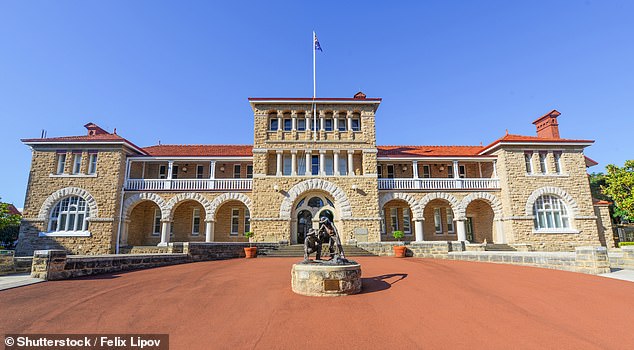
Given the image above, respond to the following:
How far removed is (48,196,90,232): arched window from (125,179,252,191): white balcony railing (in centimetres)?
290

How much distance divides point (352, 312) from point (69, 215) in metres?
21.4

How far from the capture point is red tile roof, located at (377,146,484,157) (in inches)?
856

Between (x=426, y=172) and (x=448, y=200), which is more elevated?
(x=426, y=172)

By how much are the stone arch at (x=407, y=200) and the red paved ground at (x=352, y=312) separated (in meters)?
11.5

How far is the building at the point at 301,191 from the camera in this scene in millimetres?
18922

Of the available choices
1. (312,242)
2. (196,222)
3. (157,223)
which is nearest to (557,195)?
(312,242)

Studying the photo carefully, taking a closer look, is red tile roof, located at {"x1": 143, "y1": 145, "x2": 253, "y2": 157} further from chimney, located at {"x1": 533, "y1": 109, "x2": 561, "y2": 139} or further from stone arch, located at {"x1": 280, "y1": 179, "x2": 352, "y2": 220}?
chimney, located at {"x1": 533, "y1": 109, "x2": 561, "y2": 139}

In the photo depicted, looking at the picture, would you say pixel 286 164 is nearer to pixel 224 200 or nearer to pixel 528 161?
pixel 224 200

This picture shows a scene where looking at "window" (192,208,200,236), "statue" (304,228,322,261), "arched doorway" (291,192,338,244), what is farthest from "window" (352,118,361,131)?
"statue" (304,228,322,261)

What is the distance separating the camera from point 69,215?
1889 centimetres

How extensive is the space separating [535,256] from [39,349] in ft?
44.2

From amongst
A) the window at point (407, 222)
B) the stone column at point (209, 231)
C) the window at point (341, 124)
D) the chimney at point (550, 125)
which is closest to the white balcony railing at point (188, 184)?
the stone column at point (209, 231)

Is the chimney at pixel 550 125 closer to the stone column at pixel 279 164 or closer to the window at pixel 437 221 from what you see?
the window at pixel 437 221

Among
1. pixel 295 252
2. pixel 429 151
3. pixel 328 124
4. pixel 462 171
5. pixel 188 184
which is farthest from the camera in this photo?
pixel 429 151
